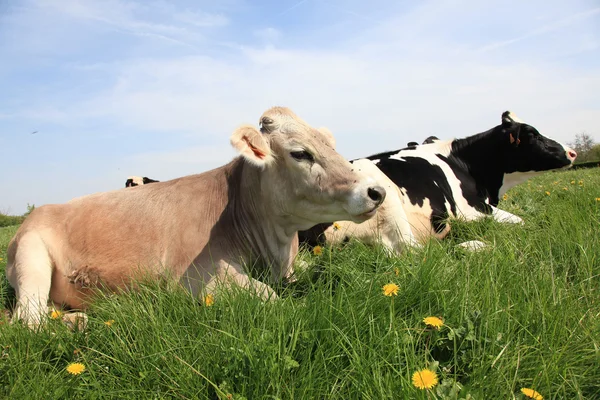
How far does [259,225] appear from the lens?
15.0ft

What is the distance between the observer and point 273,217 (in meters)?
4.52

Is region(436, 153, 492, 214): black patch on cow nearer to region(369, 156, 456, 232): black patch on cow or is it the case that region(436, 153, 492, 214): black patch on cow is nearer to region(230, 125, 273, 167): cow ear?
region(369, 156, 456, 232): black patch on cow

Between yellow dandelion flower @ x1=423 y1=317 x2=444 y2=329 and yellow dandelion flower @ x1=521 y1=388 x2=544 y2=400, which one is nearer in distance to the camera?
yellow dandelion flower @ x1=521 y1=388 x2=544 y2=400

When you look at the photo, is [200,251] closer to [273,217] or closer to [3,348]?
[273,217]

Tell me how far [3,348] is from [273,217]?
2310 mm

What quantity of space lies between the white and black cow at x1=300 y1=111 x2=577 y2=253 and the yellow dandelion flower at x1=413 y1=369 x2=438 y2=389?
8.30 feet

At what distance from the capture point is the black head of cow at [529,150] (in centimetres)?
757

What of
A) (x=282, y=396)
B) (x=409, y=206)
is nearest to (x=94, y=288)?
(x=282, y=396)

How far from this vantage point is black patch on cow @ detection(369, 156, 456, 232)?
600 centimetres

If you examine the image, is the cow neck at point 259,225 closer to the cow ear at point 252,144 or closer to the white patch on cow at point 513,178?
the cow ear at point 252,144

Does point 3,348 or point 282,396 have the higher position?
point 3,348

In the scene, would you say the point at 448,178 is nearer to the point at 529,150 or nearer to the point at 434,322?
the point at 529,150

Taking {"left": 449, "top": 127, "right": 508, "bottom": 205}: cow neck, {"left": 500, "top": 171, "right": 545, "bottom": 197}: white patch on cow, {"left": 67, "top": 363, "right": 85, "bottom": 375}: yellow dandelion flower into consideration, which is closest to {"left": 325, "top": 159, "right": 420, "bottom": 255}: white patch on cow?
{"left": 449, "top": 127, "right": 508, "bottom": 205}: cow neck

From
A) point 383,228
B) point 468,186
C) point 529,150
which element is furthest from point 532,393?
point 529,150
